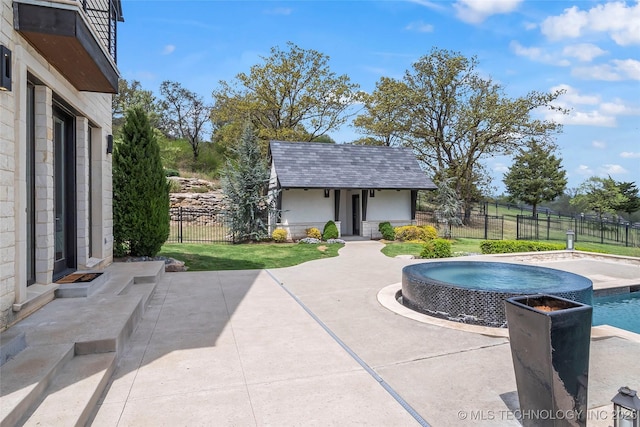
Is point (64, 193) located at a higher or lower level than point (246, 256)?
higher

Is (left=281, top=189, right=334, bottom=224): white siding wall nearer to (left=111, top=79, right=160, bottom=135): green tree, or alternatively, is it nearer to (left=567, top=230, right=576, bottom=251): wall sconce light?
(left=567, top=230, right=576, bottom=251): wall sconce light

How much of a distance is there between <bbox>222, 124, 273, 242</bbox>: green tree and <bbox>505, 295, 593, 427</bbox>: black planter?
14.1 m

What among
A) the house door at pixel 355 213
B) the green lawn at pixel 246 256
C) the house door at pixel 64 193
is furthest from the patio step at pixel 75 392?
the house door at pixel 355 213

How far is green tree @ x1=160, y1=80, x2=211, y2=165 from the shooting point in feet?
115

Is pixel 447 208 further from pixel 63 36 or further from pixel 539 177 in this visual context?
pixel 63 36

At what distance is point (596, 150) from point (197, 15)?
1657 centimetres

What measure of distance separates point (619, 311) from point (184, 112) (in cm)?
3676

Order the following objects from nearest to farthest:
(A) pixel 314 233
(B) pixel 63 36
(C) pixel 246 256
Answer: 1. (B) pixel 63 36
2. (C) pixel 246 256
3. (A) pixel 314 233

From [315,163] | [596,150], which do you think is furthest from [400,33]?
[596,150]

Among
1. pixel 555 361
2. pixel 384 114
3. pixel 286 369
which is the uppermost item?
pixel 384 114

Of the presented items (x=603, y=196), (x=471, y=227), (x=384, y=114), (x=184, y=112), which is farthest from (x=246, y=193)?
(x=603, y=196)

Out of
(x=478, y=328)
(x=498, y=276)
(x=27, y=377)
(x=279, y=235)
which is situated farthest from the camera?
(x=279, y=235)

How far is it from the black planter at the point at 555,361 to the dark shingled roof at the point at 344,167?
14.1 m

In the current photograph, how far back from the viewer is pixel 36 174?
189 inches
